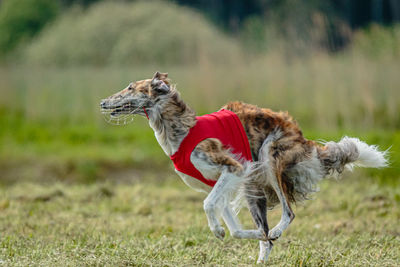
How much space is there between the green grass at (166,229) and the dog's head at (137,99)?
1136mm

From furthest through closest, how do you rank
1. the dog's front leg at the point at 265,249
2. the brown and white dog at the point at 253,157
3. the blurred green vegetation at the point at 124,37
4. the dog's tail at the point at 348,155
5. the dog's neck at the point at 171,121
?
the blurred green vegetation at the point at 124,37 → the dog's tail at the point at 348,155 → the dog's front leg at the point at 265,249 → the dog's neck at the point at 171,121 → the brown and white dog at the point at 253,157

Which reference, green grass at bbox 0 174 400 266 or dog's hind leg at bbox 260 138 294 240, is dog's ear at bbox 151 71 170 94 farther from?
green grass at bbox 0 174 400 266

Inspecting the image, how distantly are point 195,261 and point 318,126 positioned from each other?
7.41 meters

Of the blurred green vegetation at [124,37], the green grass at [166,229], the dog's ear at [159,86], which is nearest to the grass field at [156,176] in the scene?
the green grass at [166,229]

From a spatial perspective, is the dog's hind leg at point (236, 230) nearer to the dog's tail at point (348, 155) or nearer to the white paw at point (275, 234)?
the white paw at point (275, 234)

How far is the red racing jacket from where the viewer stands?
15.0 ft

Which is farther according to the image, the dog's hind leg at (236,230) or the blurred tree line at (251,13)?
the blurred tree line at (251,13)

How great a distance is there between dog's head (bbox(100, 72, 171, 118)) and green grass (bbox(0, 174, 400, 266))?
1.14m

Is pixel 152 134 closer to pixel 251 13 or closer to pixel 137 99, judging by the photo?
pixel 137 99

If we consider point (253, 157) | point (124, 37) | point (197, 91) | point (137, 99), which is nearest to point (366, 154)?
point (253, 157)

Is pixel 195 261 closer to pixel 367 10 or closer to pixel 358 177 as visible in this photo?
pixel 358 177

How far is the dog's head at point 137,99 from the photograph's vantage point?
184 inches

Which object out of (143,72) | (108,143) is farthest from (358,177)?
(143,72)

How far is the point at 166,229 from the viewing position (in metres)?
6.02
